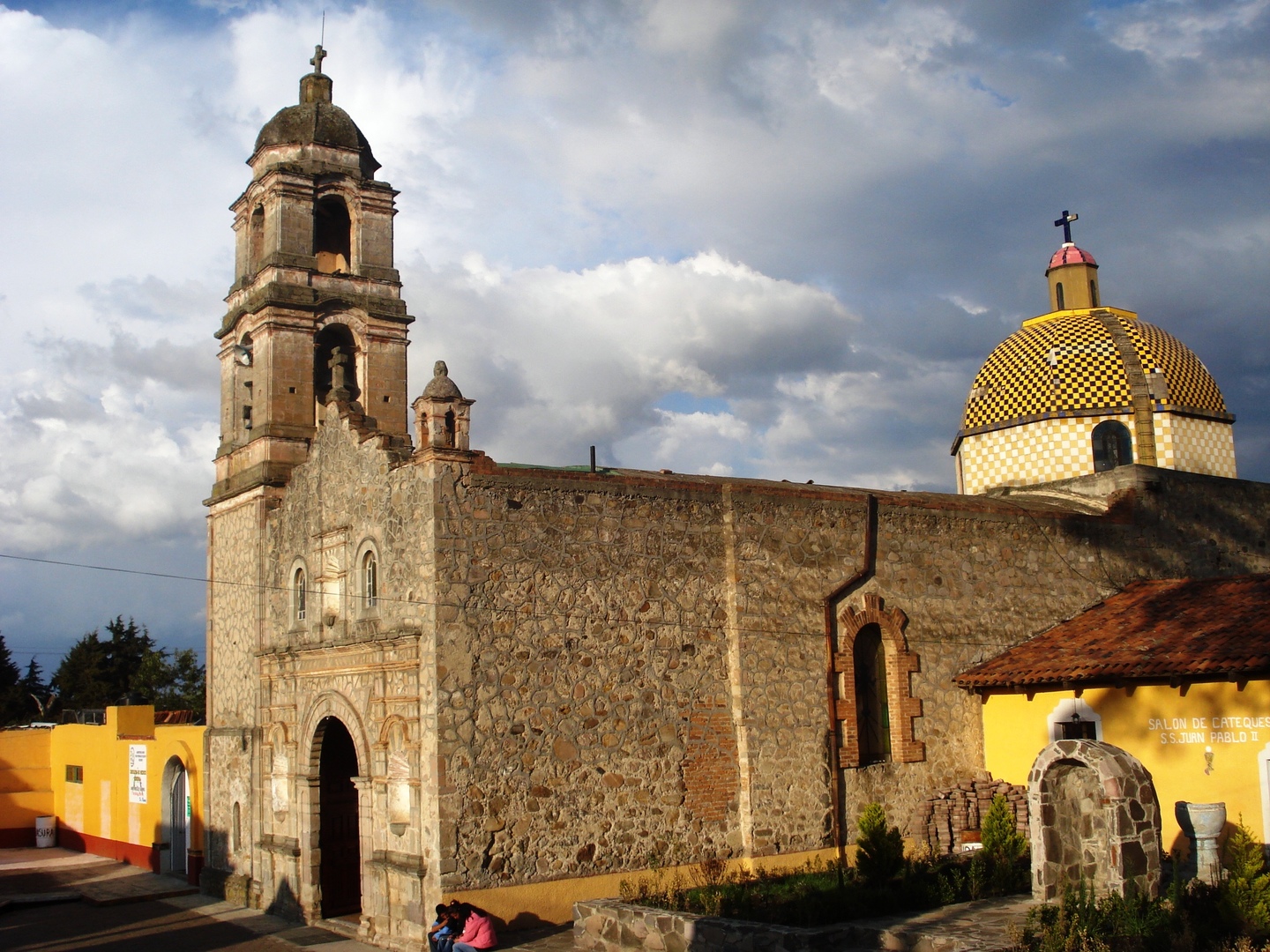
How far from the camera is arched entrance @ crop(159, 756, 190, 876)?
24.8m

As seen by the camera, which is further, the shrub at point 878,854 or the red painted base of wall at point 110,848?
the red painted base of wall at point 110,848

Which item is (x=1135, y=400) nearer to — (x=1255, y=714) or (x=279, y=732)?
(x=1255, y=714)

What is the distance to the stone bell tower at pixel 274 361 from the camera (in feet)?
69.9

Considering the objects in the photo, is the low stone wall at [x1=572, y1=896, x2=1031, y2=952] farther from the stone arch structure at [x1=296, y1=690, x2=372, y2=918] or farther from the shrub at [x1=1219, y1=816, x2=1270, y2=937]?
the stone arch structure at [x1=296, y1=690, x2=372, y2=918]

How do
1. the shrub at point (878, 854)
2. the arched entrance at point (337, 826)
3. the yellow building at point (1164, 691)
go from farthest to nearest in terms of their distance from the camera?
the arched entrance at point (337, 826), the yellow building at point (1164, 691), the shrub at point (878, 854)

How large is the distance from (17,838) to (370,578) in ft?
62.9

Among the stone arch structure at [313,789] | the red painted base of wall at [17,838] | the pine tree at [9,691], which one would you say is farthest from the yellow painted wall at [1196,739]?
the pine tree at [9,691]

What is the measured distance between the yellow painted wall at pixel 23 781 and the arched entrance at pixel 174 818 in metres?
8.49

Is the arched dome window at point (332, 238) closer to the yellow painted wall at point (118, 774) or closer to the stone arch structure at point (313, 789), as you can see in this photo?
the stone arch structure at point (313, 789)

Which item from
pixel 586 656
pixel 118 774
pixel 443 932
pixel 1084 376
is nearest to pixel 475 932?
pixel 443 932

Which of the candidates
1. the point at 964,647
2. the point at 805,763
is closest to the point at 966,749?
the point at 964,647

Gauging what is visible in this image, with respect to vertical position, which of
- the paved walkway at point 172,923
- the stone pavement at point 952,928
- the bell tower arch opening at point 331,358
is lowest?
the paved walkway at point 172,923

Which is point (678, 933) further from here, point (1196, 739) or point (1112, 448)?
point (1112, 448)

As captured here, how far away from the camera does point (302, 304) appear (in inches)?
851
